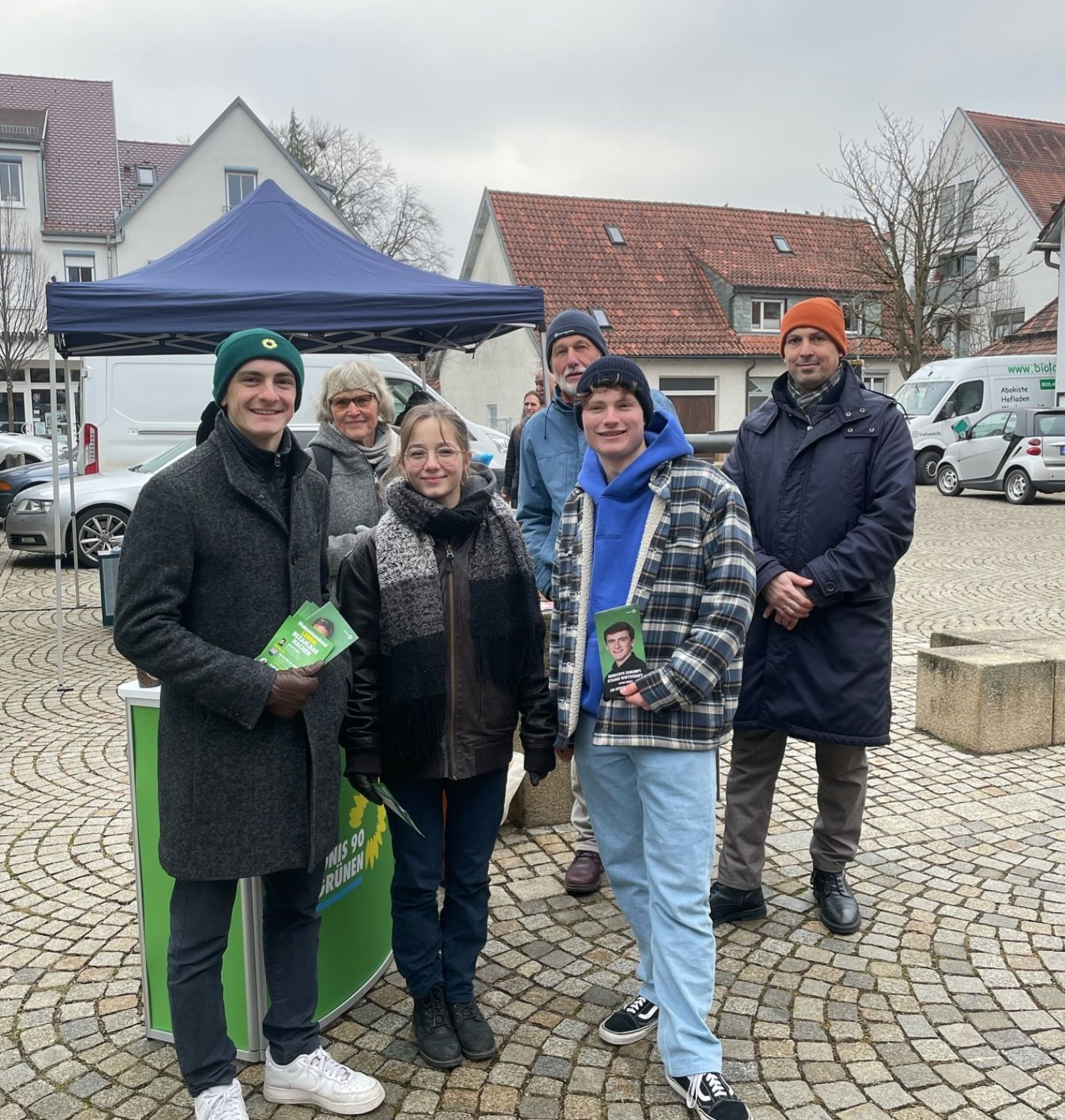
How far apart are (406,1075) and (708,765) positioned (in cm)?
117

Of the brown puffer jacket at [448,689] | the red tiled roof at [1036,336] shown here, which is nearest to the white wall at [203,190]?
the red tiled roof at [1036,336]

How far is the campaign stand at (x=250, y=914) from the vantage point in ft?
9.45

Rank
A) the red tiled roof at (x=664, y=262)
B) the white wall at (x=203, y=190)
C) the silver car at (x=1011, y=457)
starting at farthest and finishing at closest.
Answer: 1. the white wall at (x=203, y=190)
2. the red tiled roof at (x=664, y=262)
3. the silver car at (x=1011, y=457)

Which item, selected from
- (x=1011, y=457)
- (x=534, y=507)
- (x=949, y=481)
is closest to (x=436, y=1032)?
→ (x=534, y=507)

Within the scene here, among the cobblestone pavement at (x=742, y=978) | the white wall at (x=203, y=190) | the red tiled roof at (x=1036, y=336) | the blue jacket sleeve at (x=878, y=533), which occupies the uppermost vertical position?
the white wall at (x=203, y=190)

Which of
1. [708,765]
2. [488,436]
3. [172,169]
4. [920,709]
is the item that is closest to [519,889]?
[708,765]

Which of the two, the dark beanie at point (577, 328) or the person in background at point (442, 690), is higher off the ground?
the dark beanie at point (577, 328)

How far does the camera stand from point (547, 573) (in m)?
3.84

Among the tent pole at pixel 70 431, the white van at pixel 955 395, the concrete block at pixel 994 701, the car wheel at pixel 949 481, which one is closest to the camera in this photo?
the concrete block at pixel 994 701

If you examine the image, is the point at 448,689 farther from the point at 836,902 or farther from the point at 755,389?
the point at 755,389

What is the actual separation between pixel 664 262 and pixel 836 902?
29.7 metres

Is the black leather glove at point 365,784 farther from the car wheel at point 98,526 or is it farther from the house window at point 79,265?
the house window at point 79,265

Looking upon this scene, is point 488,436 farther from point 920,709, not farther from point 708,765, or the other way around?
point 708,765

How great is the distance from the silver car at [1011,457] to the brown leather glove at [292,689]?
18.3 m
